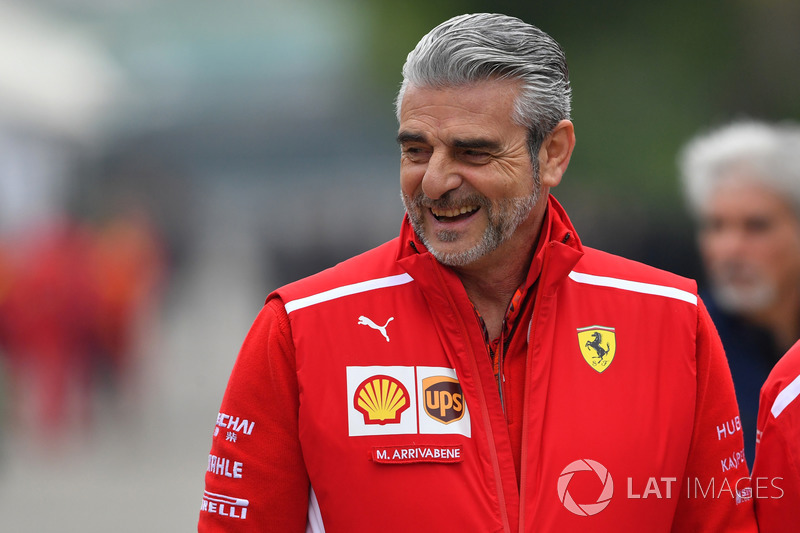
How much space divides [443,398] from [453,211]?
402 millimetres

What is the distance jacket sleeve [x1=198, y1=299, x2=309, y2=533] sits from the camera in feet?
7.40

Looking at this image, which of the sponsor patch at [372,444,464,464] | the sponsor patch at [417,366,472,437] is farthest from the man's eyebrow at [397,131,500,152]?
the sponsor patch at [372,444,464,464]

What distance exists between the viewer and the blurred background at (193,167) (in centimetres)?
681

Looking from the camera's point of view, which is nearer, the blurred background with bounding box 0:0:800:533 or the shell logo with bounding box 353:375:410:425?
the shell logo with bounding box 353:375:410:425

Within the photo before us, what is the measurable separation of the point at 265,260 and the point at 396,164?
A: 3006mm

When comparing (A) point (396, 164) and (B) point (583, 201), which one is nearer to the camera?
(B) point (583, 201)

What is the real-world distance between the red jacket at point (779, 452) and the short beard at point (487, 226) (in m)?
0.66

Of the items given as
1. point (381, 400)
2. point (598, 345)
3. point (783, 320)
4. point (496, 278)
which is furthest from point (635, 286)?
point (783, 320)

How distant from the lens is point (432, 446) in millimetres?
2217

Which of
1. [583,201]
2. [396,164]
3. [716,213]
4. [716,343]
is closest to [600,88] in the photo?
[583,201]

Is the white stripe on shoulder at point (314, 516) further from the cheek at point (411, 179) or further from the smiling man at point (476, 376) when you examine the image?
the cheek at point (411, 179)

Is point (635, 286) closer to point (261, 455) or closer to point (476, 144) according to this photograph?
point (476, 144)

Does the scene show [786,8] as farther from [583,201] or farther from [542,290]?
[542,290]

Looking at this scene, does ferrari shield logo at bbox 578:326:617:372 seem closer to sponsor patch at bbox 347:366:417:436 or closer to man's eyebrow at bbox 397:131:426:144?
sponsor patch at bbox 347:366:417:436
